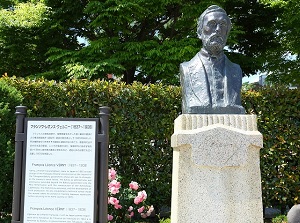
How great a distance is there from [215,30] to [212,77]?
549 mm

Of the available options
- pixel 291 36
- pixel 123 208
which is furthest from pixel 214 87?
pixel 291 36

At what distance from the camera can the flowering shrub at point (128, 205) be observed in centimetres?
627

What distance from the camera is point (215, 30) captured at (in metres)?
4.55

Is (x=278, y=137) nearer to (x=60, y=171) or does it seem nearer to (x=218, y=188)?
(x=218, y=188)

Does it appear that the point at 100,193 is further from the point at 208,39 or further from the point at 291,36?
the point at 291,36

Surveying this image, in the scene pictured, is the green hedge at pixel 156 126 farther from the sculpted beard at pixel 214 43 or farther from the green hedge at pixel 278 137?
the sculpted beard at pixel 214 43

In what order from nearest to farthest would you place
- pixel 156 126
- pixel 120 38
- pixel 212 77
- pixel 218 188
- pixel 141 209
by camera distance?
pixel 218 188 → pixel 212 77 → pixel 141 209 → pixel 156 126 → pixel 120 38

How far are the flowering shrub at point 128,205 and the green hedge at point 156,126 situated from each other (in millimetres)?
403

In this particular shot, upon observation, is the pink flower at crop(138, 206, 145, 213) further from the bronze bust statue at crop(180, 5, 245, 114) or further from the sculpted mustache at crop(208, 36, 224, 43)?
the sculpted mustache at crop(208, 36, 224, 43)

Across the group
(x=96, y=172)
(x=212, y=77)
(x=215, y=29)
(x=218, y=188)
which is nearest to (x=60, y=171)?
(x=96, y=172)

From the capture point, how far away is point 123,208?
648cm

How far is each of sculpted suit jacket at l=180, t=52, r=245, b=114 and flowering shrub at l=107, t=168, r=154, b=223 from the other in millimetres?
2243

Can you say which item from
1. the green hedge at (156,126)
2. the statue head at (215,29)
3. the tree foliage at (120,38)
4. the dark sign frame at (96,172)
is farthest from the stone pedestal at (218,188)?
the tree foliage at (120,38)

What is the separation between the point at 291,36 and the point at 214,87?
9987mm
